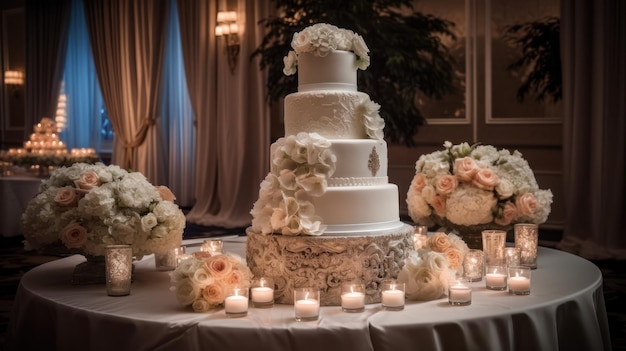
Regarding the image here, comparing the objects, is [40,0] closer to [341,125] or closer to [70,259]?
[70,259]

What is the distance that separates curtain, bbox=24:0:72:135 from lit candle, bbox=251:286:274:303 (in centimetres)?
1110

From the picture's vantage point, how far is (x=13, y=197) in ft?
27.5

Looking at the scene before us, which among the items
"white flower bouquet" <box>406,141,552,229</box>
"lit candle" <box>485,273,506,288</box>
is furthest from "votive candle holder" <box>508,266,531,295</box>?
"white flower bouquet" <box>406,141,552,229</box>

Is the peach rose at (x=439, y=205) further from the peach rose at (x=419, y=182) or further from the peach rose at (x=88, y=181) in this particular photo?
the peach rose at (x=88, y=181)

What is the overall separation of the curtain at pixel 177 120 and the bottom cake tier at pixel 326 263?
8.47m

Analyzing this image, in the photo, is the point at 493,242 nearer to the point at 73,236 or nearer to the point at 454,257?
the point at 454,257

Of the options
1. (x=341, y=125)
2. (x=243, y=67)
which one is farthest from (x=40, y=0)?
(x=341, y=125)

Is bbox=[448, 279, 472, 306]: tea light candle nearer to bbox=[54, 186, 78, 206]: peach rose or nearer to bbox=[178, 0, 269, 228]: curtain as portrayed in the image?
bbox=[54, 186, 78, 206]: peach rose

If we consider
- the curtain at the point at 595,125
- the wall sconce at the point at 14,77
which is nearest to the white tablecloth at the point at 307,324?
the curtain at the point at 595,125

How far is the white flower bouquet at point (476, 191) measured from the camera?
3.66 metres

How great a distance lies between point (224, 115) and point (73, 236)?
7.23 metres

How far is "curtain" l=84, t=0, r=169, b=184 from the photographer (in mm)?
11102

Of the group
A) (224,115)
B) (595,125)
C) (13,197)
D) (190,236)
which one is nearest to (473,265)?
(595,125)

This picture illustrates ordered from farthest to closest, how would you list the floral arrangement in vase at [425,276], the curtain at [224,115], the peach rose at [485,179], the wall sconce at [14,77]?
the wall sconce at [14,77] < the curtain at [224,115] < the peach rose at [485,179] < the floral arrangement in vase at [425,276]
